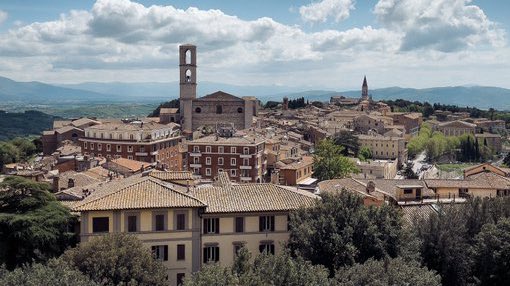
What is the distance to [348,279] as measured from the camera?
21.0 metres

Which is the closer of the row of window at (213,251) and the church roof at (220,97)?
the row of window at (213,251)

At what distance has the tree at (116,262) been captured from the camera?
71.7 feet

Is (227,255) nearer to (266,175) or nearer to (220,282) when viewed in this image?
(220,282)

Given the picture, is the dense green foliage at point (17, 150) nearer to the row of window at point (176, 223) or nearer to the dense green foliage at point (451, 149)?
the row of window at point (176, 223)

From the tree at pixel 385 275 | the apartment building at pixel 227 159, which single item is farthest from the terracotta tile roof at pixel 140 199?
the apartment building at pixel 227 159

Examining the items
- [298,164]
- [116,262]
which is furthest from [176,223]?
[298,164]

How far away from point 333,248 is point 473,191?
1905 centimetres

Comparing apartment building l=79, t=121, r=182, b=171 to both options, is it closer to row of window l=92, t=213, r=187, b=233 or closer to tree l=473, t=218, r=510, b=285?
row of window l=92, t=213, r=187, b=233

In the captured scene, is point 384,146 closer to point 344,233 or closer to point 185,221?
point 185,221

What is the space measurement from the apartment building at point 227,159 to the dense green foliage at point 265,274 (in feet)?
140

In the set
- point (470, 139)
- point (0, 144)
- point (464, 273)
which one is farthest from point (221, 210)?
point (470, 139)

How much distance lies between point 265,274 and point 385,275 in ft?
13.8

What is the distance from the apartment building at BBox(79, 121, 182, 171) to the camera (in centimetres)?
6912

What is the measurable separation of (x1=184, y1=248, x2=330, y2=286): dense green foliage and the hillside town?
523 cm
